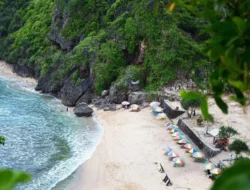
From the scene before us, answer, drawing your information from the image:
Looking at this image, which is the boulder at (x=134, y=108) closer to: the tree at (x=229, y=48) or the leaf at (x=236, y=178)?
the tree at (x=229, y=48)

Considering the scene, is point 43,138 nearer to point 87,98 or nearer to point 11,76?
point 87,98

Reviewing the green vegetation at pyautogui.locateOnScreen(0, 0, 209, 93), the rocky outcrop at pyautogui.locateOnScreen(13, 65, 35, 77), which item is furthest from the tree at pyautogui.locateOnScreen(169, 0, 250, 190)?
the rocky outcrop at pyautogui.locateOnScreen(13, 65, 35, 77)

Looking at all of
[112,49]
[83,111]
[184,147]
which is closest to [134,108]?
[83,111]

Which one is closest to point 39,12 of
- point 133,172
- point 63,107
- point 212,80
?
point 63,107

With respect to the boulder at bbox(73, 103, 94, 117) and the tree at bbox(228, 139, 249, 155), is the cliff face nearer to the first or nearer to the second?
the boulder at bbox(73, 103, 94, 117)

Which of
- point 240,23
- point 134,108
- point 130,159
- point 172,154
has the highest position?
point 240,23

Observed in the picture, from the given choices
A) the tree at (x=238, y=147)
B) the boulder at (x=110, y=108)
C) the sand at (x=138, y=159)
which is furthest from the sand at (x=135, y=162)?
the boulder at (x=110, y=108)
